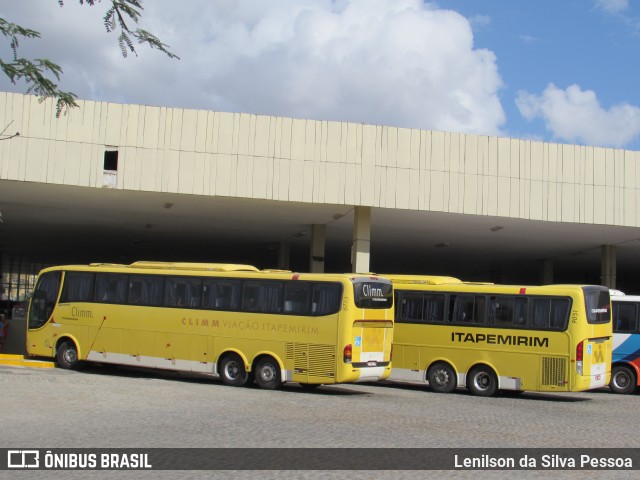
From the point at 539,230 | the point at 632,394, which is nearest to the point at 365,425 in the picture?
the point at 632,394

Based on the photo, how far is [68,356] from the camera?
22.6 meters

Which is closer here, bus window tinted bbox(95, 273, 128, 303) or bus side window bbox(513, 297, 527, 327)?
bus side window bbox(513, 297, 527, 327)

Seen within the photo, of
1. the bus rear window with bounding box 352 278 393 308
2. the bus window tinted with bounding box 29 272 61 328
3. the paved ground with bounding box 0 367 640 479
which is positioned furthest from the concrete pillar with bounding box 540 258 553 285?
the bus window tinted with bounding box 29 272 61 328

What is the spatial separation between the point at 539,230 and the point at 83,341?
17465 millimetres

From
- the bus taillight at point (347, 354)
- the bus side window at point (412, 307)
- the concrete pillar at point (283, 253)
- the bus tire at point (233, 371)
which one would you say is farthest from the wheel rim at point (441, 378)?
the concrete pillar at point (283, 253)

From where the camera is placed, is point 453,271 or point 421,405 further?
point 453,271

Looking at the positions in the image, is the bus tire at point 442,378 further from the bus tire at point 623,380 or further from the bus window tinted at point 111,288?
the bus window tinted at point 111,288

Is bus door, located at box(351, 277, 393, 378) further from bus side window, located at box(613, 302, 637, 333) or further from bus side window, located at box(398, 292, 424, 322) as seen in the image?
bus side window, located at box(613, 302, 637, 333)

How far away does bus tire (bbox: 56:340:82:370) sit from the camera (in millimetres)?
22453

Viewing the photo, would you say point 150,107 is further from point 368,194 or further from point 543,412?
point 543,412

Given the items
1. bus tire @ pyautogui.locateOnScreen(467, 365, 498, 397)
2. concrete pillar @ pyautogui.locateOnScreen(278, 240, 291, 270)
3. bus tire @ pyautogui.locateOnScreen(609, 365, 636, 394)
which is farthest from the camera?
concrete pillar @ pyautogui.locateOnScreen(278, 240, 291, 270)

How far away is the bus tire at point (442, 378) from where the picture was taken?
66.3 ft

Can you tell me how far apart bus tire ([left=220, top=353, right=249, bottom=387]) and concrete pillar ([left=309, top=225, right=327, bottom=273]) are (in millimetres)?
11291

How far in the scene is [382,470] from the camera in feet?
30.0
